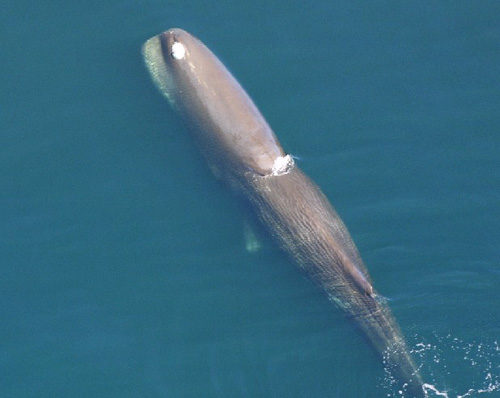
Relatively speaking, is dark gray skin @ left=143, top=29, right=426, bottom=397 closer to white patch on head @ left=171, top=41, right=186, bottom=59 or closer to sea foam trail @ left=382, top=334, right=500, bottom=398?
white patch on head @ left=171, top=41, right=186, bottom=59

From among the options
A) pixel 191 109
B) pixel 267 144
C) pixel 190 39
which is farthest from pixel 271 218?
pixel 190 39

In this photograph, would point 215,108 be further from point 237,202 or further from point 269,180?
point 237,202

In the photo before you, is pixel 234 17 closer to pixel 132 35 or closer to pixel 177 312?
pixel 132 35

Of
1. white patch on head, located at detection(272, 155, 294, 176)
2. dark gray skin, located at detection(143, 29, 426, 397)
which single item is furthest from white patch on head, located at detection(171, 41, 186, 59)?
white patch on head, located at detection(272, 155, 294, 176)

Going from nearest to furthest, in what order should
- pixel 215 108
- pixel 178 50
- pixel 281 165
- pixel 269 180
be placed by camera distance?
pixel 269 180 < pixel 281 165 < pixel 215 108 < pixel 178 50

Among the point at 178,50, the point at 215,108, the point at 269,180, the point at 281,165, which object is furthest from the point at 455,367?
the point at 178,50

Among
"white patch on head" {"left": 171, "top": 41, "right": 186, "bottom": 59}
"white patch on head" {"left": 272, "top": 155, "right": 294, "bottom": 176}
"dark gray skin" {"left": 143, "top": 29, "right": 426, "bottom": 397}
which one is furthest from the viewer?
"white patch on head" {"left": 171, "top": 41, "right": 186, "bottom": 59}

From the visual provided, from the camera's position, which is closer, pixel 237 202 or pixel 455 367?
pixel 455 367
